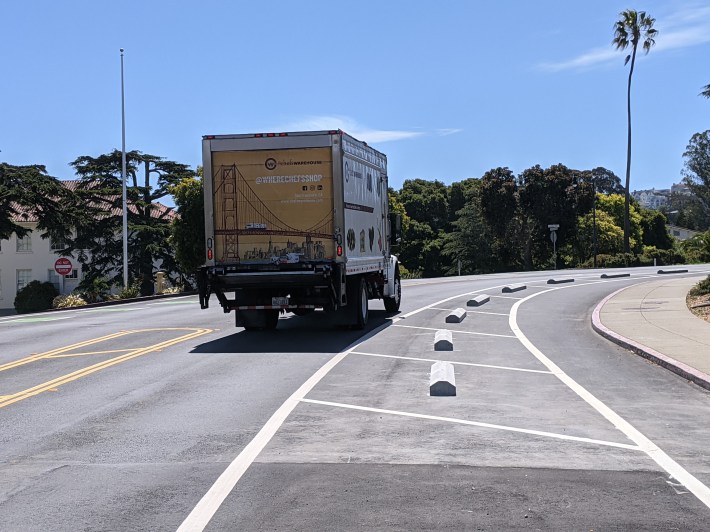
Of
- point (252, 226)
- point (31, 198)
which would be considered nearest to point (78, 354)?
point (252, 226)

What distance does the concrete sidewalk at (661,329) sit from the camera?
13.1 metres

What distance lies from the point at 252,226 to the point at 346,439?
9213 mm

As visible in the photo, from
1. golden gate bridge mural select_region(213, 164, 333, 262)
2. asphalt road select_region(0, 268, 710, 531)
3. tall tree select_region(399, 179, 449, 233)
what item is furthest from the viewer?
tall tree select_region(399, 179, 449, 233)

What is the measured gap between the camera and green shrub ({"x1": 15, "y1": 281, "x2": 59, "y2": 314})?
58.3m

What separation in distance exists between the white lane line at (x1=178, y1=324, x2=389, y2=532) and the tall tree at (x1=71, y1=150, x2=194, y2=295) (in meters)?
48.1

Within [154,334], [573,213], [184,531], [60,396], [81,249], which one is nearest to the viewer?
[184,531]

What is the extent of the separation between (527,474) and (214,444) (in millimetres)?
2931

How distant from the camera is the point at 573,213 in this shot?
251 ft

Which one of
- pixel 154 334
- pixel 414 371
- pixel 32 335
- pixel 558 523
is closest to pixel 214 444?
pixel 558 523

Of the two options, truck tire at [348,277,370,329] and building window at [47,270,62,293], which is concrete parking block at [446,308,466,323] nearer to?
truck tire at [348,277,370,329]

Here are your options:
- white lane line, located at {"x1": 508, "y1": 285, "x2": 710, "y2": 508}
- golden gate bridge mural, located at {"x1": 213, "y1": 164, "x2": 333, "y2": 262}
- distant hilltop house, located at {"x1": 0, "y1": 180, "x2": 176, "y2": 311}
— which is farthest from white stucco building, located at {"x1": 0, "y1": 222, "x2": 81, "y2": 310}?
white lane line, located at {"x1": 508, "y1": 285, "x2": 710, "y2": 508}

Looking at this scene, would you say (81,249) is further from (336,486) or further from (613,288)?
Result: (336,486)

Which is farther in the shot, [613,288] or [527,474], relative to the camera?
[613,288]

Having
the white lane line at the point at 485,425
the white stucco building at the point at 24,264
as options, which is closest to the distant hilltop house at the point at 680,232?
the white stucco building at the point at 24,264
